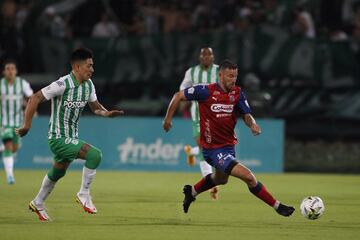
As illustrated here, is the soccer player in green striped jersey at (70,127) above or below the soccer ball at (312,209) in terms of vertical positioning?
above

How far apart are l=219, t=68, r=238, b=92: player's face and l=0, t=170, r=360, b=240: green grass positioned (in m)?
1.68

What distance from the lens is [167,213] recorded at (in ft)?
41.3

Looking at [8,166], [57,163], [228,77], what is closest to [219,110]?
[228,77]

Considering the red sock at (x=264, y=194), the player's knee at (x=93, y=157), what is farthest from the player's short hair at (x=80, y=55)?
the red sock at (x=264, y=194)

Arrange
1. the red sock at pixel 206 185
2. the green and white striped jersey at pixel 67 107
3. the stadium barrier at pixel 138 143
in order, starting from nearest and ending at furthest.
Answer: the green and white striped jersey at pixel 67 107 → the red sock at pixel 206 185 → the stadium barrier at pixel 138 143

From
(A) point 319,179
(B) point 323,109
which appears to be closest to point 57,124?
(A) point 319,179

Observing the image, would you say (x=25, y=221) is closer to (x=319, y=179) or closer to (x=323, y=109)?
(x=319, y=179)

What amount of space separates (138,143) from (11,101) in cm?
419

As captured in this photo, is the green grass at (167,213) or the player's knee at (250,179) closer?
the green grass at (167,213)

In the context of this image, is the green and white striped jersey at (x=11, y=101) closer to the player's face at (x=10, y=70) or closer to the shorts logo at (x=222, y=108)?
the player's face at (x=10, y=70)

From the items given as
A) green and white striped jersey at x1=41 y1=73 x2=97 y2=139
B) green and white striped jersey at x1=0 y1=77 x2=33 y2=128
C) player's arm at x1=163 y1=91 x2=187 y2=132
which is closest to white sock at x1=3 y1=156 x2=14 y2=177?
green and white striped jersey at x1=0 y1=77 x2=33 y2=128

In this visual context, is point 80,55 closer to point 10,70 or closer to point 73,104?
point 73,104

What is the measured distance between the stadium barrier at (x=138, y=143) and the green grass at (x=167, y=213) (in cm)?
284

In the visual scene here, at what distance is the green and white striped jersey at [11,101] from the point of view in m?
19.1
